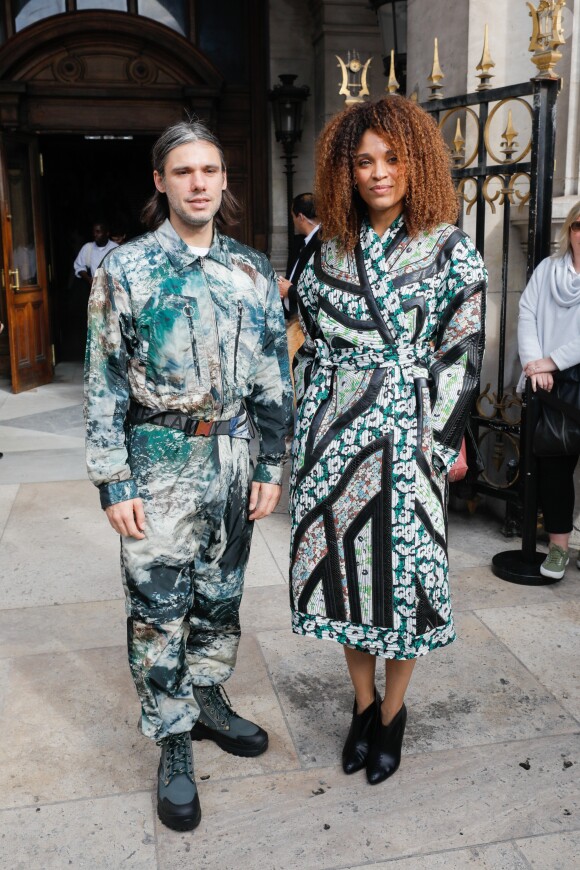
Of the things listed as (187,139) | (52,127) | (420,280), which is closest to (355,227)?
(420,280)

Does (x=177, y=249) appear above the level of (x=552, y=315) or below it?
above

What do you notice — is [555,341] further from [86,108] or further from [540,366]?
[86,108]

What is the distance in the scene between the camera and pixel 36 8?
876cm

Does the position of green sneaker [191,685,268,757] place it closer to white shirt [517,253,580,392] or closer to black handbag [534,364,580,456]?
black handbag [534,364,580,456]

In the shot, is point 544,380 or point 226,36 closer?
point 544,380

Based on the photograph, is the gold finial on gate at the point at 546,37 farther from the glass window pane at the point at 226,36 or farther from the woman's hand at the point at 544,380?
the glass window pane at the point at 226,36

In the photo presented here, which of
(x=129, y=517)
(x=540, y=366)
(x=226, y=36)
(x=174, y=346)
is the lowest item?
(x=129, y=517)

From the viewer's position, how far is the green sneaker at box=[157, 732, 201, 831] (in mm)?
2270

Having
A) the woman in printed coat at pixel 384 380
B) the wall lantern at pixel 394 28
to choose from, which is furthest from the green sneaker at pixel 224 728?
the wall lantern at pixel 394 28

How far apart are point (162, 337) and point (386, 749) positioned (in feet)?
4.36

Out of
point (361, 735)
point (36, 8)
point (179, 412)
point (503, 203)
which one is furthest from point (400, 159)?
point (36, 8)

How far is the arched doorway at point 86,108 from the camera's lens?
8641 mm

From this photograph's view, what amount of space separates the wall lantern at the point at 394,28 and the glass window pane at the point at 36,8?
432cm

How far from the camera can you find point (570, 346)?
12.1 ft
